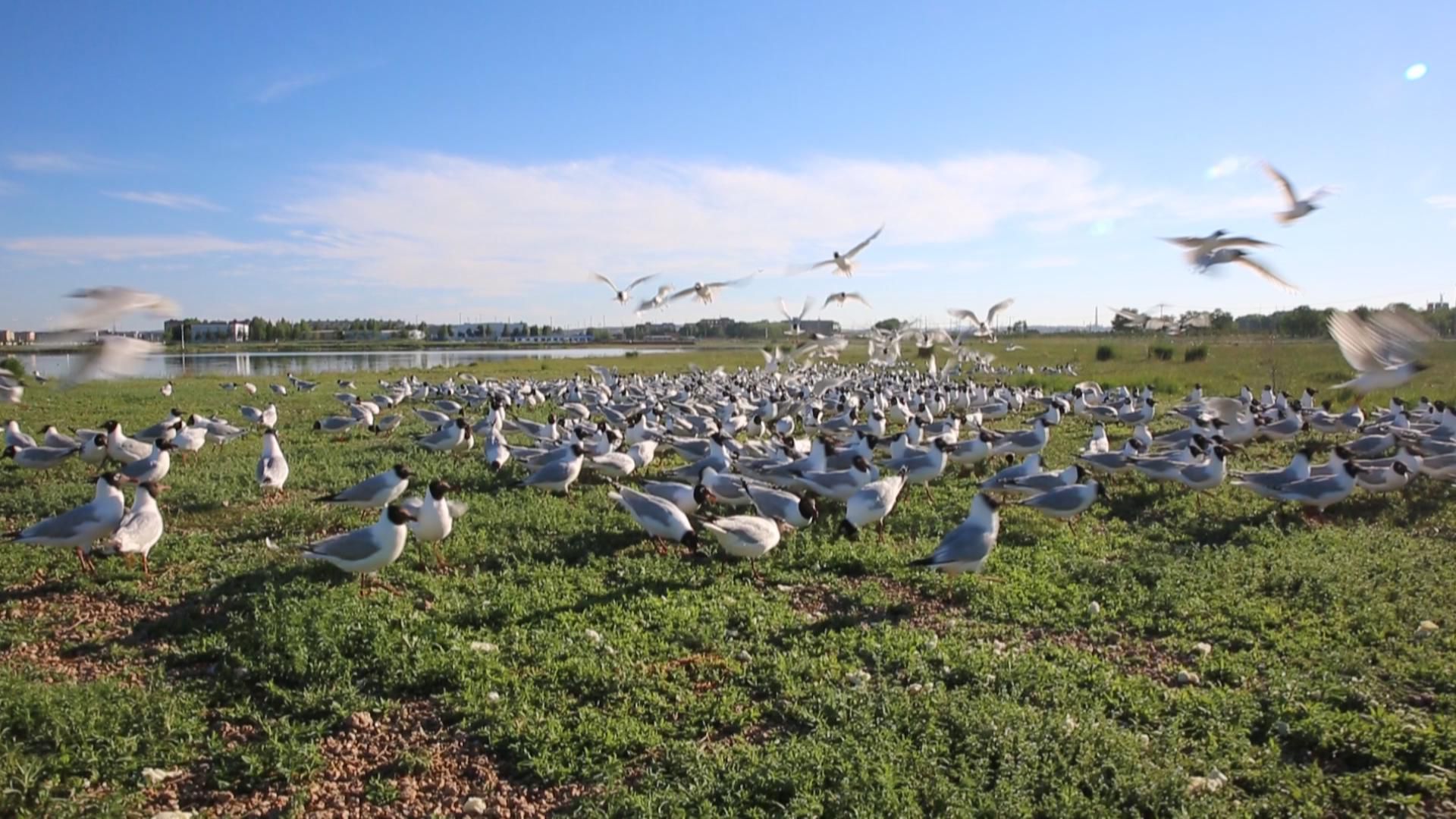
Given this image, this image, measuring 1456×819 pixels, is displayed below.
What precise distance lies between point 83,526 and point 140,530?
65 centimetres

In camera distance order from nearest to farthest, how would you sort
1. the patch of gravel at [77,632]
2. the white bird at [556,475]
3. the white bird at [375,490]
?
the patch of gravel at [77,632] < the white bird at [375,490] < the white bird at [556,475]

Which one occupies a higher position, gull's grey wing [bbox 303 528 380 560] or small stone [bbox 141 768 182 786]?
gull's grey wing [bbox 303 528 380 560]

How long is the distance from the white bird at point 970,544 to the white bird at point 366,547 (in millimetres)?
4295

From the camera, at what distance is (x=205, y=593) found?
21.9 feet

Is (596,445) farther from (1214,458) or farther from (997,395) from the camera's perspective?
(997,395)

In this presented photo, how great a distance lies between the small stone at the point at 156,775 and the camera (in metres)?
4.20

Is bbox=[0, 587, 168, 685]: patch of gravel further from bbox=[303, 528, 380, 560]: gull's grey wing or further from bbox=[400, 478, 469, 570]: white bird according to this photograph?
bbox=[400, 478, 469, 570]: white bird

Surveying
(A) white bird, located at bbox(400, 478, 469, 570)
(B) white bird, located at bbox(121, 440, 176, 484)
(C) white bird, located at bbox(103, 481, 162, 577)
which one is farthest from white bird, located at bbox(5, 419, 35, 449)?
(A) white bird, located at bbox(400, 478, 469, 570)

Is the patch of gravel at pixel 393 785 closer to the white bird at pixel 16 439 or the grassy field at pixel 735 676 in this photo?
the grassy field at pixel 735 676

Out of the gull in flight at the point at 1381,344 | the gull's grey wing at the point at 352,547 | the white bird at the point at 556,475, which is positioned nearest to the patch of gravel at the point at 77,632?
the gull's grey wing at the point at 352,547

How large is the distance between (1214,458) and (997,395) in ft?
38.4

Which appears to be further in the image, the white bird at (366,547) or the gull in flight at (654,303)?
the gull in flight at (654,303)

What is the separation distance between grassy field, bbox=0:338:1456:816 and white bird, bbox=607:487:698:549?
0.24 metres

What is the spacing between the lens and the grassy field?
4.11m
